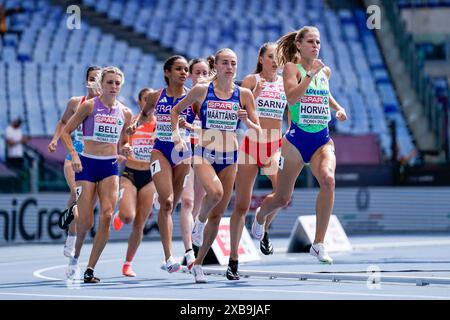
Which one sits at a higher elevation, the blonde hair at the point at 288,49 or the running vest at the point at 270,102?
the blonde hair at the point at 288,49

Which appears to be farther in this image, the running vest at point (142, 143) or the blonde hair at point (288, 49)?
the running vest at point (142, 143)

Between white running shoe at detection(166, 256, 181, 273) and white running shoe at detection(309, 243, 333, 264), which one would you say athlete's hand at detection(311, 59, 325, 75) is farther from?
white running shoe at detection(166, 256, 181, 273)

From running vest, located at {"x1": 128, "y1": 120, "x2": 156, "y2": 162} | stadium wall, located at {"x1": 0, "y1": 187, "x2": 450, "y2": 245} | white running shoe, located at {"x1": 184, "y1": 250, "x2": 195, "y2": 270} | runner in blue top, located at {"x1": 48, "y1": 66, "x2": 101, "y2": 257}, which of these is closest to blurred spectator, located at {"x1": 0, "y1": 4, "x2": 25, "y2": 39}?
stadium wall, located at {"x1": 0, "y1": 187, "x2": 450, "y2": 245}

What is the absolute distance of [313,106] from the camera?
1146 centimetres

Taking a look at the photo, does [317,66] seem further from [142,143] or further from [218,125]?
[142,143]

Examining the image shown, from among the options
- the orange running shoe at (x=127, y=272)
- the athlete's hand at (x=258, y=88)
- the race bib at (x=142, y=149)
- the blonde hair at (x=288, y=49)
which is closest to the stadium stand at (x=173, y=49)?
the race bib at (x=142, y=149)

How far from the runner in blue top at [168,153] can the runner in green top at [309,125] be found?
113 cm

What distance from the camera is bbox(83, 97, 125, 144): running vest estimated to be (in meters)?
11.7

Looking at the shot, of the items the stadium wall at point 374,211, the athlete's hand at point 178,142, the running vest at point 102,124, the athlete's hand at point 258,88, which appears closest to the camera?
the athlete's hand at point 178,142

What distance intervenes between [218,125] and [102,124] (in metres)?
1.50

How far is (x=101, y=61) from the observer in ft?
101

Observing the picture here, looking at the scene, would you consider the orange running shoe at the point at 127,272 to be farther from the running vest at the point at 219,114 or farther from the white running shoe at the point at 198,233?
the running vest at the point at 219,114

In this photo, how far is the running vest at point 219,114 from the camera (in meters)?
10.9

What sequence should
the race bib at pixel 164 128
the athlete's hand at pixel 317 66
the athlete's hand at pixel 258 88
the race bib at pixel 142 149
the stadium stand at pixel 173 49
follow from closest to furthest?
the athlete's hand at pixel 317 66 → the race bib at pixel 164 128 → the athlete's hand at pixel 258 88 → the race bib at pixel 142 149 → the stadium stand at pixel 173 49
